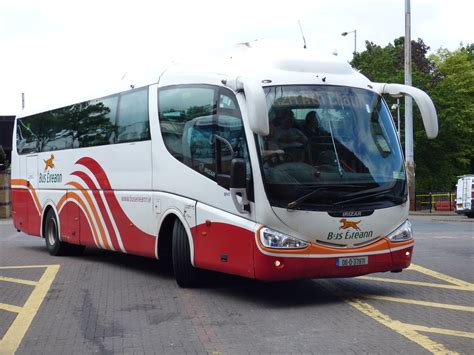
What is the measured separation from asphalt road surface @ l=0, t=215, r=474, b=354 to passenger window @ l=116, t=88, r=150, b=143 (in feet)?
7.45

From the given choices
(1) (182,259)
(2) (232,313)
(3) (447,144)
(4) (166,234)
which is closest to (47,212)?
(4) (166,234)

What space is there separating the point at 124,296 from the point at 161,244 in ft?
4.01

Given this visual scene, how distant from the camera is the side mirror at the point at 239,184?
314 inches

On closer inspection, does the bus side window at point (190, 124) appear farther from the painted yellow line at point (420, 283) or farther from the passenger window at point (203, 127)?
the painted yellow line at point (420, 283)

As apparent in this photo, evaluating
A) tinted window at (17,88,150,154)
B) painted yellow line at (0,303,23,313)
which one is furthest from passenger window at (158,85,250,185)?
painted yellow line at (0,303,23,313)

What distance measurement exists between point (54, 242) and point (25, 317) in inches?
262

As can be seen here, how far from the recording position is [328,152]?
26.8ft

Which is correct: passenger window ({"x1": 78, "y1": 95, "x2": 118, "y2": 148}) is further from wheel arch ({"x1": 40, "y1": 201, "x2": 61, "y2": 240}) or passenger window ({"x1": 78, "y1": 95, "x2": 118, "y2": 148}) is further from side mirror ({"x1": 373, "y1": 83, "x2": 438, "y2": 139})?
side mirror ({"x1": 373, "y1": 83, "x2": 438, "y2": 139})

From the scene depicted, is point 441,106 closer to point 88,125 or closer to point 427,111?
point 88,125

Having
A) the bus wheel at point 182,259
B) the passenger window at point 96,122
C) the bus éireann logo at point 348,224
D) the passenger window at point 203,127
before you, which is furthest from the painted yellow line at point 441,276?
the passenger window at point 96,122

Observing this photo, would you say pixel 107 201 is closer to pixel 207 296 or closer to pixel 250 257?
pixel 207 296

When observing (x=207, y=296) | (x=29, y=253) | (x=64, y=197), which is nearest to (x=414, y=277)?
(x=207, y=296)

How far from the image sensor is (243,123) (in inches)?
324

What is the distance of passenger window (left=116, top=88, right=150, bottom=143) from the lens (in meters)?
10.6
